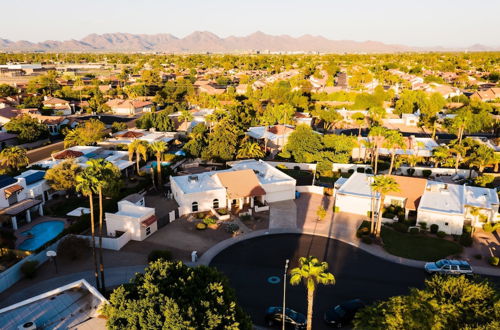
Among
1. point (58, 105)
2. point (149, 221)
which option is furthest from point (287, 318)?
point (58, 105)

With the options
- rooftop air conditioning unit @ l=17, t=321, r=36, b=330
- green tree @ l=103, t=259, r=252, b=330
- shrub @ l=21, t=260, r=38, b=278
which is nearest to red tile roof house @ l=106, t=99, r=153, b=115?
shrub @ l=21, t=260, r=38, b=278

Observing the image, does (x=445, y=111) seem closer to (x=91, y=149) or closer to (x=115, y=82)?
(x=91, y=149)

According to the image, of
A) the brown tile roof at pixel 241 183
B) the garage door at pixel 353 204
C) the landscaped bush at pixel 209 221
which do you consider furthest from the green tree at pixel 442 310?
the brown tile roof at pixel 241 183

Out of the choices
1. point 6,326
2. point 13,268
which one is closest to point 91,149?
point 13,268

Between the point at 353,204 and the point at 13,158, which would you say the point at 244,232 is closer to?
the point at 353,204

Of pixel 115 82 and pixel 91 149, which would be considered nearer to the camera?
pixel 91 149

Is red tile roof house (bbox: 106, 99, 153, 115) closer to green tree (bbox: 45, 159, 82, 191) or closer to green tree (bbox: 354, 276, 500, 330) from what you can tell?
green tree (bbox: 45, 159, 82, 191)

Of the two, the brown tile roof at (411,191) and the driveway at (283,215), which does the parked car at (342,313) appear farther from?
the brown tile roof at (411,191)
